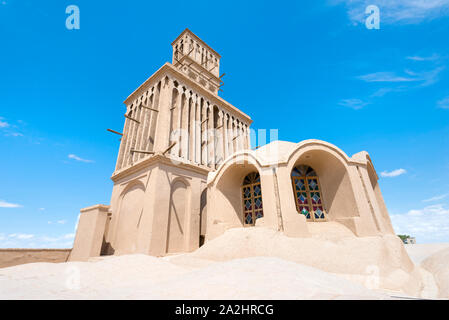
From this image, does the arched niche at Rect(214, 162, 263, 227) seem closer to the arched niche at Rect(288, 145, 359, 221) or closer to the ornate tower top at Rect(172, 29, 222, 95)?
the arched niche at Rect(288, 145, 359, 221)

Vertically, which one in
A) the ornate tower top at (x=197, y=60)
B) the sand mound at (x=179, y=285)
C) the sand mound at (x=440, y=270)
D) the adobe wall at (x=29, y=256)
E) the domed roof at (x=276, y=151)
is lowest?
the sand mound at (x=440, y=270)

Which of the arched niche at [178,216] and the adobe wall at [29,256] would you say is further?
the arched niche at [178,216]

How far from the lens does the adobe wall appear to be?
9.64 metres

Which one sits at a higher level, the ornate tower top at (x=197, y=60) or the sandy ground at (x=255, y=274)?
the ornate tower top at (x=197, y=60)

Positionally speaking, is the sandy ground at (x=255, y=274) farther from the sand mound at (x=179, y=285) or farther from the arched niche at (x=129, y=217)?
the arched niche at (x=129, y=217)

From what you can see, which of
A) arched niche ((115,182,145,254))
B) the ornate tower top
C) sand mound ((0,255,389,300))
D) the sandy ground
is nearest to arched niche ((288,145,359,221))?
the sandy ground

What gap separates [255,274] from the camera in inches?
148

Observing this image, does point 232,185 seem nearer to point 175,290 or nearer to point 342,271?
point 342,271

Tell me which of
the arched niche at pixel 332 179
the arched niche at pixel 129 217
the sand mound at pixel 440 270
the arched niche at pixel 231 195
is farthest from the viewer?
the arched niche at pixel 129 217

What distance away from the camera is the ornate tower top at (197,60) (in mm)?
22438

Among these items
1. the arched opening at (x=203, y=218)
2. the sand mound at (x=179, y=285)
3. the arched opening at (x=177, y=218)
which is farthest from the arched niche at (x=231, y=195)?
the sand mound at (x=179, y=285)

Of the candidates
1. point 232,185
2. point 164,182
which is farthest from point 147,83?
point 232,185

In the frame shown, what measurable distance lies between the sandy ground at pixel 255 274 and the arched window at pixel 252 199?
8.96ft

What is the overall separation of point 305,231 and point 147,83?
16.4m
